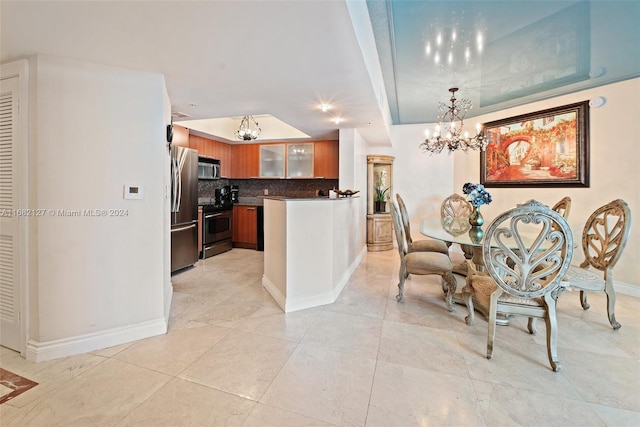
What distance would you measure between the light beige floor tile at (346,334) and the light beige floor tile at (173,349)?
0.76m

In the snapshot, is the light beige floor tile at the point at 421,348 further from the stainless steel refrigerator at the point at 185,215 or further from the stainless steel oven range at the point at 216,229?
the stainless steel oven range at the point at 216,229

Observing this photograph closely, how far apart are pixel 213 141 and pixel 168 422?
15.8ft

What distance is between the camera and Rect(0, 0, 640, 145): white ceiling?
4.64ft

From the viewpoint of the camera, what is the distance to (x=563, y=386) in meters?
1.62

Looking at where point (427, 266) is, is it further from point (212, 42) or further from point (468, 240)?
point (212, 42)

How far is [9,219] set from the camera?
192cm

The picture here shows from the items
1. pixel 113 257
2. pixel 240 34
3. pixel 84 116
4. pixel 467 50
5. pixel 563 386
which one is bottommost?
pixel 563 386

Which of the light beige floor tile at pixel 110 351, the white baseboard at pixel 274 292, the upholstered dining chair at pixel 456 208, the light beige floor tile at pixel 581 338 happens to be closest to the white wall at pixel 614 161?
the upholstered dining chair at pixel 456 208

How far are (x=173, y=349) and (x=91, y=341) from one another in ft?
2.01

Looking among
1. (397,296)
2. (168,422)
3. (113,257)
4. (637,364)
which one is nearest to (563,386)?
(637,364)

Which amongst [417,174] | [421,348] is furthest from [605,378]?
[417,174]

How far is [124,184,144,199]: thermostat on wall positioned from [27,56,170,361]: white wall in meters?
0.03

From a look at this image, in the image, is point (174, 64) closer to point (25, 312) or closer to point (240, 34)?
point (240, 34)

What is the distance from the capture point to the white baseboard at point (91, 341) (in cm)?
187
